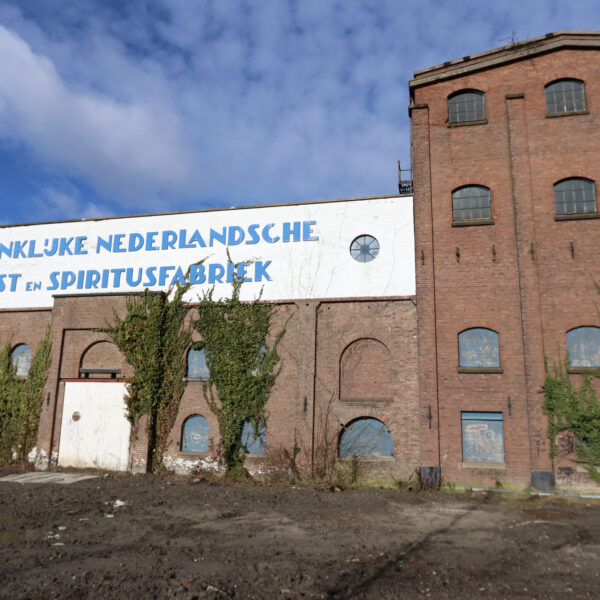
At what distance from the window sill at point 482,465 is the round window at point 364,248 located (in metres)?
6.53

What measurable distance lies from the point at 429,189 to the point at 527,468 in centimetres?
837

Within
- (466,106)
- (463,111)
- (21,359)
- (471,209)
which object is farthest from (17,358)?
(466,106)

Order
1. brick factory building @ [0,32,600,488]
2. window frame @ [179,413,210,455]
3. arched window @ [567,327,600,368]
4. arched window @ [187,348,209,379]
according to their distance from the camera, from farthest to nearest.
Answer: arched window @ [187,348,209,379]
window frame @ [179,413,210,455]
brick factory building @ [0,32,600,488]
arched window @ [567,327,600,368]

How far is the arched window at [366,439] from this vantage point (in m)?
14.7

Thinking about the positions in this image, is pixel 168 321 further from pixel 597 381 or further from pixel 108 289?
pixel 597 381

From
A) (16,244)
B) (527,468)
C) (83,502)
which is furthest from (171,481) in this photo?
(16,244)

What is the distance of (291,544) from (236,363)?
7.71 m

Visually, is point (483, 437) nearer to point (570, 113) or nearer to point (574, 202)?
point (574, 202)

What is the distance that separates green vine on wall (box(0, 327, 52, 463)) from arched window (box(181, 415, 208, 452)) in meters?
5.43

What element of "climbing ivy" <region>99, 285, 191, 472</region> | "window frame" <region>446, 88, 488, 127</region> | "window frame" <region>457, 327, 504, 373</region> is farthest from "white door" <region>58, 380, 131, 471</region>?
"window frame" <region>446, 88, 488, 127</region>

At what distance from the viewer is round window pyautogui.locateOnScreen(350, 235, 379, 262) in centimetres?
1609

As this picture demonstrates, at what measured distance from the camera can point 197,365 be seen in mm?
16656

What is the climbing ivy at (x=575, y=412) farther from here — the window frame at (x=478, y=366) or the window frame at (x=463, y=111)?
the window frame at (x=463, y=111)

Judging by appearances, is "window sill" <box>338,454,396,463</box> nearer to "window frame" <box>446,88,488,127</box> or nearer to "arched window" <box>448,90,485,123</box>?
"window frame" <box>446,88,488,127</box>
